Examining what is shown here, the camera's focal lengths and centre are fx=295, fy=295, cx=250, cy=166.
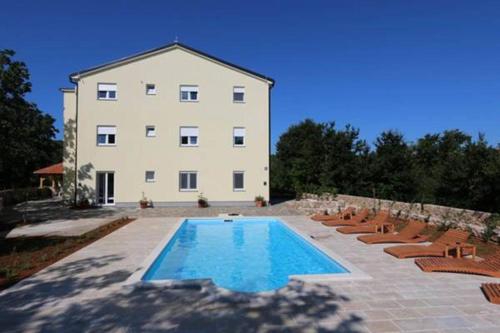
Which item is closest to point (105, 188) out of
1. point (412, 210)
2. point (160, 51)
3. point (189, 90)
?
point (189, 90)

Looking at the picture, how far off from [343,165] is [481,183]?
10.1 m

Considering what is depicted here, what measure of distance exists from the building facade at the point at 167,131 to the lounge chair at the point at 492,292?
664 inches

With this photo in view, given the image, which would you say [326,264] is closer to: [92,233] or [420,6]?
[92,233]

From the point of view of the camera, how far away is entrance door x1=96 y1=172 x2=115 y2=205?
20938mm

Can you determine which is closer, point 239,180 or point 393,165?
point 393,165

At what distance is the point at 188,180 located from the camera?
21.5 metres

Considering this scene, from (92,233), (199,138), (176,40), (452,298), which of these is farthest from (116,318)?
(176,40)

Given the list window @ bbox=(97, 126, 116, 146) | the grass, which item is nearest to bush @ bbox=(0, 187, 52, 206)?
window @ bbox=(97, 126, 116, 146)

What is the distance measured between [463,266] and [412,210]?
7.21 metres

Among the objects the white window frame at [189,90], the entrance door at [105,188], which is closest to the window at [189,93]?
the white window frame at [189,90]

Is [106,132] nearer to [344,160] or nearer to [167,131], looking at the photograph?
[167,131]

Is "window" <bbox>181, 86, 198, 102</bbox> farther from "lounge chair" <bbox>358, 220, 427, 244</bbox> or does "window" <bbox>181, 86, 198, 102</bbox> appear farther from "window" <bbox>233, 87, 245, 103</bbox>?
"lounge chair" <bbox>358, 220, 427, 244</bbox>

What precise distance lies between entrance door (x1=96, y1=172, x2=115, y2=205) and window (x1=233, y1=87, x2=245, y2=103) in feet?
34.3

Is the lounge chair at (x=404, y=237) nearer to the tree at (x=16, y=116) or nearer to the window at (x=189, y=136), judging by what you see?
the window at (x=189, y=136)
